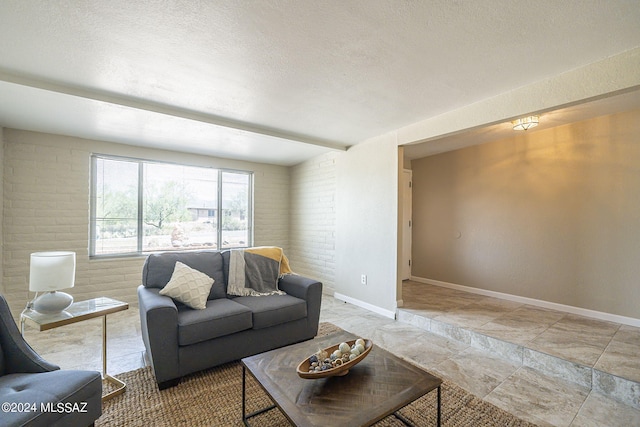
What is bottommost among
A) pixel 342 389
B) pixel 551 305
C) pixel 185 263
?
pixel 551 305

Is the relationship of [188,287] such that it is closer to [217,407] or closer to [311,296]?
[217,407]

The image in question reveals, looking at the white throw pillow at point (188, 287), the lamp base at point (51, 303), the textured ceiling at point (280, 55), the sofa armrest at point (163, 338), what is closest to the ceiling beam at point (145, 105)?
the textured ceiling at point (280, 55)

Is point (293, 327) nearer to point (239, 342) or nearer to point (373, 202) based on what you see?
point (239, 342)

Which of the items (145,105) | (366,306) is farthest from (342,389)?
(145,105)

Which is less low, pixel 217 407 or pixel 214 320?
pixel 214 320

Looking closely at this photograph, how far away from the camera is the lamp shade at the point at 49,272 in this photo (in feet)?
6.42

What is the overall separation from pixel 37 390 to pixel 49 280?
3.05 ft

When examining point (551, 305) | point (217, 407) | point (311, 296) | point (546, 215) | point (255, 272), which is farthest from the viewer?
point (546, 215)

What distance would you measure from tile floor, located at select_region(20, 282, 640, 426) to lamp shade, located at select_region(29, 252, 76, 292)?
855 mm

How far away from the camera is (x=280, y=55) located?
198cm

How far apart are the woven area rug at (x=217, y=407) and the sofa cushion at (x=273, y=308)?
0.48 m

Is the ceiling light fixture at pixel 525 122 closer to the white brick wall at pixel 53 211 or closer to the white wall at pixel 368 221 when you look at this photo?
the white wall at pixel 368 221

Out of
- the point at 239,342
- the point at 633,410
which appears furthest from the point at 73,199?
the point at 633,410

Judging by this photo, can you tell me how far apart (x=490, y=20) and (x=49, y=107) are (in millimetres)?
3771
